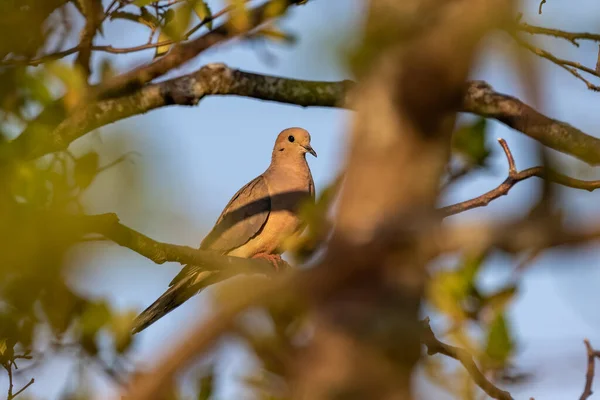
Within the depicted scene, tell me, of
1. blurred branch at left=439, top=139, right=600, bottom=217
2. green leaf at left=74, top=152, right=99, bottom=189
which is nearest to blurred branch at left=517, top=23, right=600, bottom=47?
blurred branch at left=439, top=139, right=600, bottom=217

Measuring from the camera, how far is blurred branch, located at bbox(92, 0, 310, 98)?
13.5 ft

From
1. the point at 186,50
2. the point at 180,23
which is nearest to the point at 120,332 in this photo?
the point at 180,23

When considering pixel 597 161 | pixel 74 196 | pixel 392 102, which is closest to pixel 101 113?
pixel 74 196

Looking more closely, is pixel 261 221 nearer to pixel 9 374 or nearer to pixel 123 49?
pixel 123 49

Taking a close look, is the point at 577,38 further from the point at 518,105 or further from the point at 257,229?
the point at 257,229

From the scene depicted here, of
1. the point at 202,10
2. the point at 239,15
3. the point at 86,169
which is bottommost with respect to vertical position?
the point at 86,169

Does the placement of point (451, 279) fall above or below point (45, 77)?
below

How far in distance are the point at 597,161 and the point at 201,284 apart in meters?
3.22

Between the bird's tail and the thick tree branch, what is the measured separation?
166 centimetres

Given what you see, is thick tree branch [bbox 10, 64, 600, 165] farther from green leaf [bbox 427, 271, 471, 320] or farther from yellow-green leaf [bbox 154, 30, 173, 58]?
green leaf [bbox 427, 271, 471, 320]

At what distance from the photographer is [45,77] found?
2.63 m

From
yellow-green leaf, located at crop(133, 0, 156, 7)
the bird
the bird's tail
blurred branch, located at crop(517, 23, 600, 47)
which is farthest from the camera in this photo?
the bird

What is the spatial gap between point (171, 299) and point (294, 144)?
2.27 meters

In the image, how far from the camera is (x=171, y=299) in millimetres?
5746
